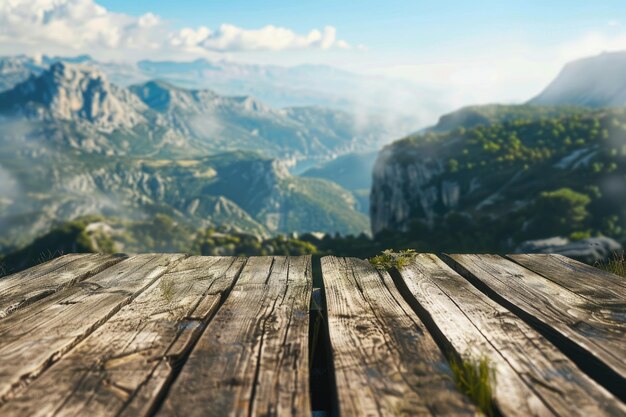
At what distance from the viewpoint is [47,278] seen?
448 cm

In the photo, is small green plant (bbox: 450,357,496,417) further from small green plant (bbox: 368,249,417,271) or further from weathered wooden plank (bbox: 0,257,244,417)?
small green plant (bbox: 368,249,417,271)

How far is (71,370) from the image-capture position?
8.51 ft

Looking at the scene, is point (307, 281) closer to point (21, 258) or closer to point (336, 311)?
point (336, 311)

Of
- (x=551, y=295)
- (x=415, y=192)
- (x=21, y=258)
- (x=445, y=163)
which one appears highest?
(x=551, y=295)

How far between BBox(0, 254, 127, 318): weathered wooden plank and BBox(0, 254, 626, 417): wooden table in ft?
0.08

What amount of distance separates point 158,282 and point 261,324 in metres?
1.67

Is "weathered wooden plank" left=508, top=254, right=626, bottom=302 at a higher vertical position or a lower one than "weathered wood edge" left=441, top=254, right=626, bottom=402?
lower

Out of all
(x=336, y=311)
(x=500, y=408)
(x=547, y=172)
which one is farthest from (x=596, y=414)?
(x=547, y=172)

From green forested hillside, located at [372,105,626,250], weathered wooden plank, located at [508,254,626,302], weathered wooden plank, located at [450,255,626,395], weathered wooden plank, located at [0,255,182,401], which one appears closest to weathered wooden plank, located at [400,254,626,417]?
weathered wooden plank, located at [450,255,626,395]

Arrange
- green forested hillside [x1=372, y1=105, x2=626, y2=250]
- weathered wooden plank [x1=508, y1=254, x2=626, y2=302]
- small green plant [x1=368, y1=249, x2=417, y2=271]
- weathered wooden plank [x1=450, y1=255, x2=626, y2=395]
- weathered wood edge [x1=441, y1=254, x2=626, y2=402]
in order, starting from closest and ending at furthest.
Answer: weathered wood edge [x1=441, y1=254, x2=626, y2=402] → weathered wooden plank [x1=450, y1=255, x2=626, y2=395] → weathered wooden plank [x1=508, y1=254, x2=626, y2=302] → small green plant [x1=368, y1=249, x2=417, y2=271] → green forested hillside [x1=372, y1=105, x2=626, y2=250]

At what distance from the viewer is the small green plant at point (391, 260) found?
4734 millimetres

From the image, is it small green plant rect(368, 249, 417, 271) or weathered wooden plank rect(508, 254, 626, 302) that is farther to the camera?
small green plant rect(368, 249, 417, 271)

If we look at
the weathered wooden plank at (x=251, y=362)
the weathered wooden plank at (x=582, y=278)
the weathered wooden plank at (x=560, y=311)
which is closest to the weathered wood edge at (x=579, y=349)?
the weathered wooden plank at (x=560, y=311)

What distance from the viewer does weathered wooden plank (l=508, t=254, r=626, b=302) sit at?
12.3 ft
